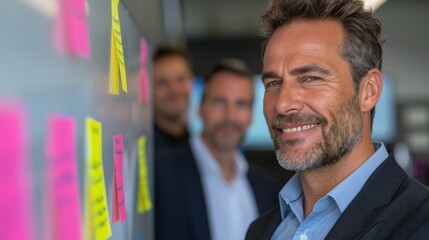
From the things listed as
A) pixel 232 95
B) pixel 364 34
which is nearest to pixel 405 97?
pixel 232 95

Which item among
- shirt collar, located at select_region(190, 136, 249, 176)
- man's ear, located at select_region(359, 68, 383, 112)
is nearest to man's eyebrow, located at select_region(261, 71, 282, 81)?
man's ear, located at select_region(359, 68, 383, 112)

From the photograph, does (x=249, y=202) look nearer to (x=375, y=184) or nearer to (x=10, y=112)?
(x=375, y=184)

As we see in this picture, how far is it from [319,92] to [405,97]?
8.20 metres

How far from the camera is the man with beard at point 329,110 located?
1.37 meters

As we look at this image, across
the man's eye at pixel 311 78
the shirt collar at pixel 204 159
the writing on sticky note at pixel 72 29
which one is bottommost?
the shirt collar at pixel 204 159

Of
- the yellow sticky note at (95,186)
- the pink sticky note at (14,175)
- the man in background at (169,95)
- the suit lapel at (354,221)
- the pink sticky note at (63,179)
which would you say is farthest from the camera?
the man in background at (169,95)

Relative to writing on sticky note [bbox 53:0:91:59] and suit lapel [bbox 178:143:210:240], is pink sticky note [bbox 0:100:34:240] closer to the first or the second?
writing on sticky note [bbox 53:0:91:59]

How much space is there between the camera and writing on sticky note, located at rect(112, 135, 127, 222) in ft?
3.90

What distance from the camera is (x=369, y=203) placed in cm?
128

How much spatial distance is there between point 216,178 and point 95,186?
1568mm

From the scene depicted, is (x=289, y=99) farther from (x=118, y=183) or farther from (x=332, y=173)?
(x=118, y=183)

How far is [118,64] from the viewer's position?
120 cm

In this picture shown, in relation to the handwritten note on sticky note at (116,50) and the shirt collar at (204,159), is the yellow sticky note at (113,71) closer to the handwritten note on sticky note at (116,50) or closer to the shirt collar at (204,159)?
the handwritten note on sticky note at (116,50)

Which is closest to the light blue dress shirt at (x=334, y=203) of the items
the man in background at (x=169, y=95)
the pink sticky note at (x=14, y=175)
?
the pink sticky note at (x=14, y=175)
